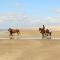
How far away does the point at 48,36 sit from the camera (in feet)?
123

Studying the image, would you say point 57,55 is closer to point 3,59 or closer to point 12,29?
point 3,59

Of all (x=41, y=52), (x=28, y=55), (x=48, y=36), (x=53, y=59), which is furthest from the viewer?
(x=48, y=36)

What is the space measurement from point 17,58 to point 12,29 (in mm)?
18630

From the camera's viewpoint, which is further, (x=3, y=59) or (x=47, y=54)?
(x=47, y=54)

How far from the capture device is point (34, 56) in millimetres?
20406

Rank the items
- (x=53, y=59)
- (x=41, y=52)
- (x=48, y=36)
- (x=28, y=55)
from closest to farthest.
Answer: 1. (x=53, y=59)
2. (x=28, y=55)
3. (x=41, y=52)
4. (x=48, y=36)

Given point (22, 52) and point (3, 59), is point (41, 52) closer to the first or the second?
point (22, 52)

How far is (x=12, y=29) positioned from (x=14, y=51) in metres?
15.5

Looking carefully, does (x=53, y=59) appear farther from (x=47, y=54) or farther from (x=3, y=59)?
(x=3, y=59)

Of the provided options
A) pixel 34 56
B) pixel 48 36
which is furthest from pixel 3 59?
pixel 48 36

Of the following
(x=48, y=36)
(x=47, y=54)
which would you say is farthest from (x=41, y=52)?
(x=48, y=36)

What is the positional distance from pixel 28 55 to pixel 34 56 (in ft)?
1.66

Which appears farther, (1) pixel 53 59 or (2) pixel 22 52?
(2) pixel 22 52

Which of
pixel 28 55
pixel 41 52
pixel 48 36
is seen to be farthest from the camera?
pixel 48 36
